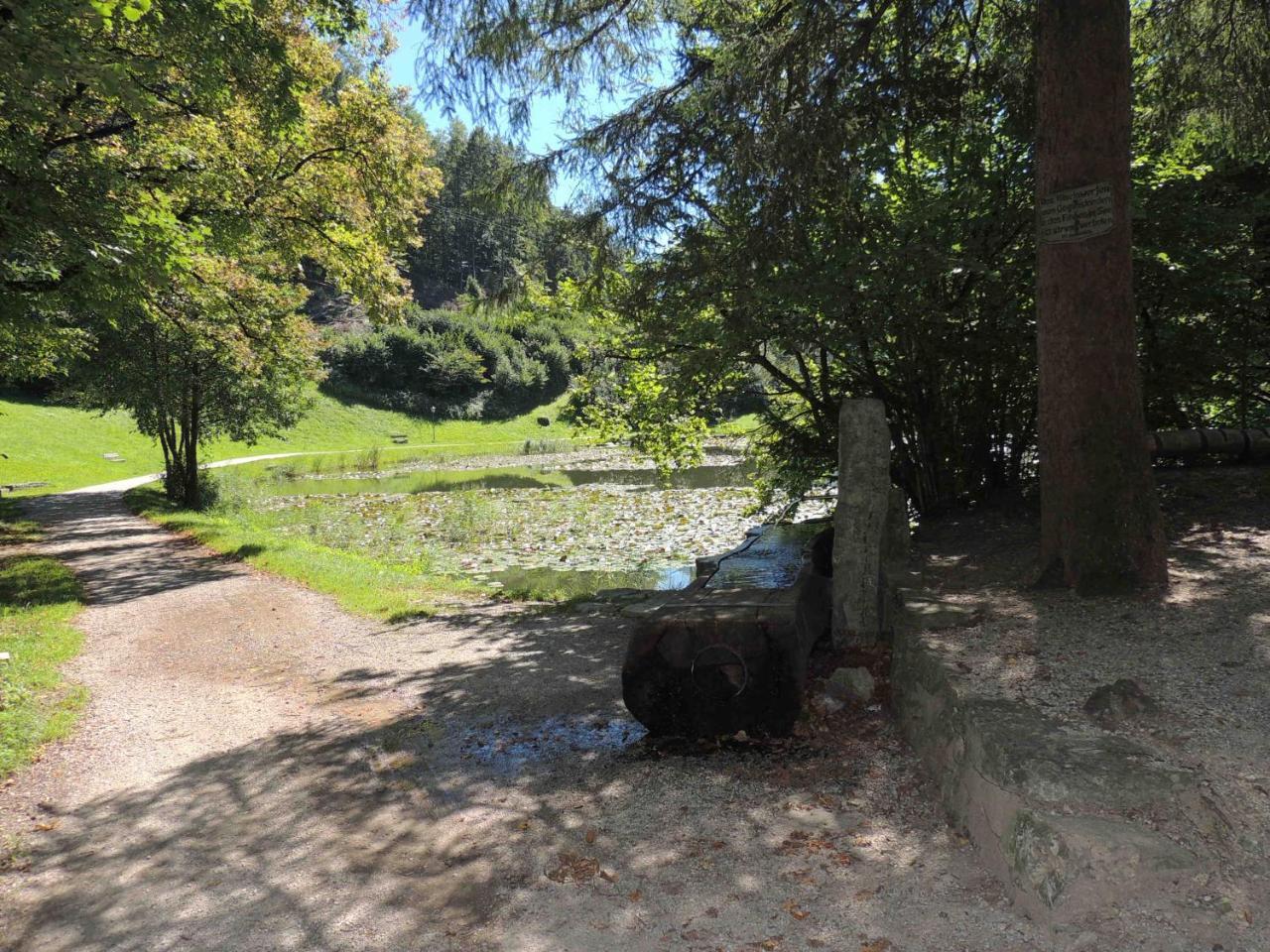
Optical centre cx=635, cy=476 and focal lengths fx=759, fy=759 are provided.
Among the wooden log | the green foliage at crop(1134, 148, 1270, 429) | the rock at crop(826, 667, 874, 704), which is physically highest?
the green foliage at crop(1134, 148, 1270, 429)

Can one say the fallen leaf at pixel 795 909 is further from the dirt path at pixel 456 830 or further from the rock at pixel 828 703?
the rock at pixel 828 703

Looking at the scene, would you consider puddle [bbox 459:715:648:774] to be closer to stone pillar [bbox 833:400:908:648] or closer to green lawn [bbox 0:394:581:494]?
stone pillar [bbox 833:400:908:648]

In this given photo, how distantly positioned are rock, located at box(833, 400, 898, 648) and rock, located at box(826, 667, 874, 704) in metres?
0.65

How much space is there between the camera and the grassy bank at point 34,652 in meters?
5.09

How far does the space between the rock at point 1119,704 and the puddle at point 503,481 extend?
17.5 m

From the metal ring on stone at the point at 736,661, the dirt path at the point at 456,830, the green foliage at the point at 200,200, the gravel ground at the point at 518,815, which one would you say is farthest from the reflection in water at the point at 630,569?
the green foliage at the point at 200,200

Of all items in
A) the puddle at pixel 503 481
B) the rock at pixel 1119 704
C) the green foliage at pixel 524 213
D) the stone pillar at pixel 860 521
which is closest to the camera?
the rock at pixel 1119 704

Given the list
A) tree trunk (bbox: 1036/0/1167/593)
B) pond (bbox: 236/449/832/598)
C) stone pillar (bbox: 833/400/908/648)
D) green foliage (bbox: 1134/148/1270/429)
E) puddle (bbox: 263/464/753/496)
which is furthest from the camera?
puddle (bbox: 263/464/753/496)

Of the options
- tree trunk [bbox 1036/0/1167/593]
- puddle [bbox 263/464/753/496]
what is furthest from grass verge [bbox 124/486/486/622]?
puddle [bbox 263/464/753/496]

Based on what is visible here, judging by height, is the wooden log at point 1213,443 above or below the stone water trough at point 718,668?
above

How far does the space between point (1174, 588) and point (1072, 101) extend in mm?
3250

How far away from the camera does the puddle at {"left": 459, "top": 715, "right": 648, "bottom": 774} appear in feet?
15.5

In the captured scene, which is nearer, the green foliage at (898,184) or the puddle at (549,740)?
the puddle at (549,740)

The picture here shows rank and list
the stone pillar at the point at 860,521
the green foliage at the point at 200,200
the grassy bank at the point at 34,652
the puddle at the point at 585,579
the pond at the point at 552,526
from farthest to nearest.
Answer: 1. the pond at the point at 552,526
2. the puddle at the point at 585,579
3. the green foliage at the point at 200,200
4. the stone pillar at the point at 860,521
5. the grassy bank at the point at 34,652
